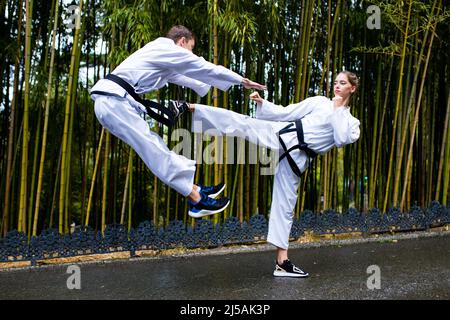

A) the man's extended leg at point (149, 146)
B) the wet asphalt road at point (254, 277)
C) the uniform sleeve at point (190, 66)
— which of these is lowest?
the wet asphalt road at point (254, 277)

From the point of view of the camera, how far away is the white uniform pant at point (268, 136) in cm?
287

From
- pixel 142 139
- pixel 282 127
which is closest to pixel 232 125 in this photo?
pixel 282 127

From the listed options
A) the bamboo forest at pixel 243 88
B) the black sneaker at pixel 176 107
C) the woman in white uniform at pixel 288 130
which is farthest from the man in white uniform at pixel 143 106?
the bamboo forest at pixel 243 88

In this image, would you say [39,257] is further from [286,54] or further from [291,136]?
[286,54]

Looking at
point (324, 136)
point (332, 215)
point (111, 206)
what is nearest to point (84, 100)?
point (111, 206)

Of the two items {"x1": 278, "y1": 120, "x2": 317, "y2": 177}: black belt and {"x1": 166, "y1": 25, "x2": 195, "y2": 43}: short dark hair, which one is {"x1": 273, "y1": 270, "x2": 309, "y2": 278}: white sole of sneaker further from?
{"x1": 166, "y1": 25, "x2": 195, "y2": 43}: short dark hair

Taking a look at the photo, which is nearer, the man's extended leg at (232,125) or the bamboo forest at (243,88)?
the man's extended leg at (232,125)

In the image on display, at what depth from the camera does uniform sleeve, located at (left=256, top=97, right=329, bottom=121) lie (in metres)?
2.96

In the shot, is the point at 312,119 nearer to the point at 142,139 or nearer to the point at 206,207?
the point at 206,207

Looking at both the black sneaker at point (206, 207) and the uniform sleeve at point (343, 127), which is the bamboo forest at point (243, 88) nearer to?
the uniform sleeve at point (343, 127)

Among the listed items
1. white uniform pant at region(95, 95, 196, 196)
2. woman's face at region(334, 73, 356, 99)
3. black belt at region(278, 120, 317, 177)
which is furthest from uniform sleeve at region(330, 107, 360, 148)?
white uniform pant at region(95, 95, 196, 196)

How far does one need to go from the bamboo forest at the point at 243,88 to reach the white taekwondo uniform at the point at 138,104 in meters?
1.37
